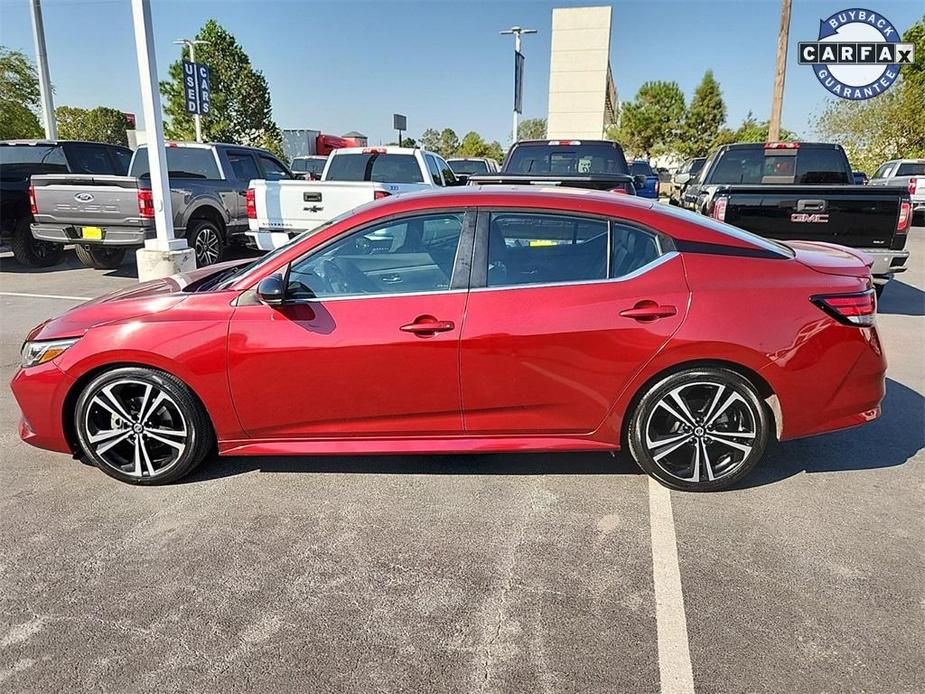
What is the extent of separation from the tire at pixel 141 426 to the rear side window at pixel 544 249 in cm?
181

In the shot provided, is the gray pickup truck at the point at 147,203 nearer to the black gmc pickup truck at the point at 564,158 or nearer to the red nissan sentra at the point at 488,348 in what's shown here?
the black gmc pickup truck at the point at 564,158

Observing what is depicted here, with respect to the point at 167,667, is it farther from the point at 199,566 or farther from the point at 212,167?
the point at 212,167

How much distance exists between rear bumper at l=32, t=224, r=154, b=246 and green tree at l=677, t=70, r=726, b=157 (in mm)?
55615

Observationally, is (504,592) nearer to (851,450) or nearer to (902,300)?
(851,450)

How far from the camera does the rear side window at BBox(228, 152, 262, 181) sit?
11.1 metres

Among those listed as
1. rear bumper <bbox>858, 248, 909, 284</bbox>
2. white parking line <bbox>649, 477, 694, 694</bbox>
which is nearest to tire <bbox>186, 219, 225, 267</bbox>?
white parking line <bbox>649, 477, 694, 694</bbox>

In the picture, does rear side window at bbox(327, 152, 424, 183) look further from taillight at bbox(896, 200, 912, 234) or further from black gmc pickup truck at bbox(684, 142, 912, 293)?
taillight at bbox(896, 200, 912, 234)

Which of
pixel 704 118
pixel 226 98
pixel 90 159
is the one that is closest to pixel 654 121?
pixel 704 118

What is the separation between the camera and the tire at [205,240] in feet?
33.2

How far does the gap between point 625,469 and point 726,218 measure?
4133 mm

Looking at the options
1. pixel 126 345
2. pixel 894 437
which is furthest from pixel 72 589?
pixel 894 437

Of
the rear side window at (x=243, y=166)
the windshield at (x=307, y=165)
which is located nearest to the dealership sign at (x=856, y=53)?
the rear side window at (x=243, y=166)

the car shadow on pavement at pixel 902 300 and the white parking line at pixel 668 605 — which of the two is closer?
the white parking line at pixel 668 605

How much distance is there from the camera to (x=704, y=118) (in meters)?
57.5
